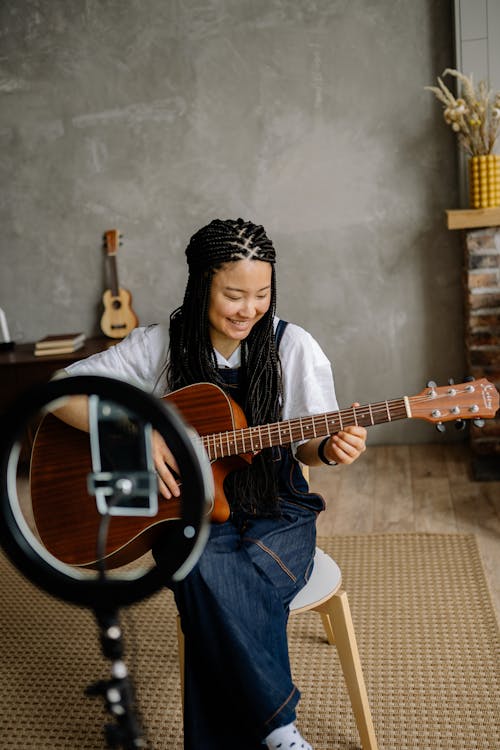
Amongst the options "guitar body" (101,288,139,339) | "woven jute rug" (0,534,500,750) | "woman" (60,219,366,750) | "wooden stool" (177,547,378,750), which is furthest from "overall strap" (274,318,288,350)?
"guitar body" (101,288,139,339)

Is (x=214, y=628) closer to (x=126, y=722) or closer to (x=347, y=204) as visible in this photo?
(x=126, y=722)

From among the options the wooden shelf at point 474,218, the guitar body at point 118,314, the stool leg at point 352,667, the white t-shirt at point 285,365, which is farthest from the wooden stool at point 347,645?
the guitar body at point 118,314

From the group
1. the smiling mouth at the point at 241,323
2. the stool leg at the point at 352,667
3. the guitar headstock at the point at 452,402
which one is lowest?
the stool leg at the point at 352,667

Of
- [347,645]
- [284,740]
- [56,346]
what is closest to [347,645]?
[347,645]

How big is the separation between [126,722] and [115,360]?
0.99m

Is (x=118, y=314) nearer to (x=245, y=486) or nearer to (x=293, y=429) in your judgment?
(x=245, y=486)

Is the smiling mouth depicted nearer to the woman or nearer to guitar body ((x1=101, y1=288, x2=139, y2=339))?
the woman

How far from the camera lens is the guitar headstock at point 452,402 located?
1.35 metres

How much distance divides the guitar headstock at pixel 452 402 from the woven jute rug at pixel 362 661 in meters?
0.70

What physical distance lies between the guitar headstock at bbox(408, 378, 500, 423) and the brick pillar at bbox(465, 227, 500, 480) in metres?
1.76

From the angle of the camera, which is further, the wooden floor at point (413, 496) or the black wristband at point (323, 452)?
the wooden floor at point (413, 496)

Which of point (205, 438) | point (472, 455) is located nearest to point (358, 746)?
point (205, 438)

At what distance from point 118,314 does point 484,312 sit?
1.65m

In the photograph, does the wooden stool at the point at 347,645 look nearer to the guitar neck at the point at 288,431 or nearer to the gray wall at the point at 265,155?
the guitar neck at the point at 288,431
